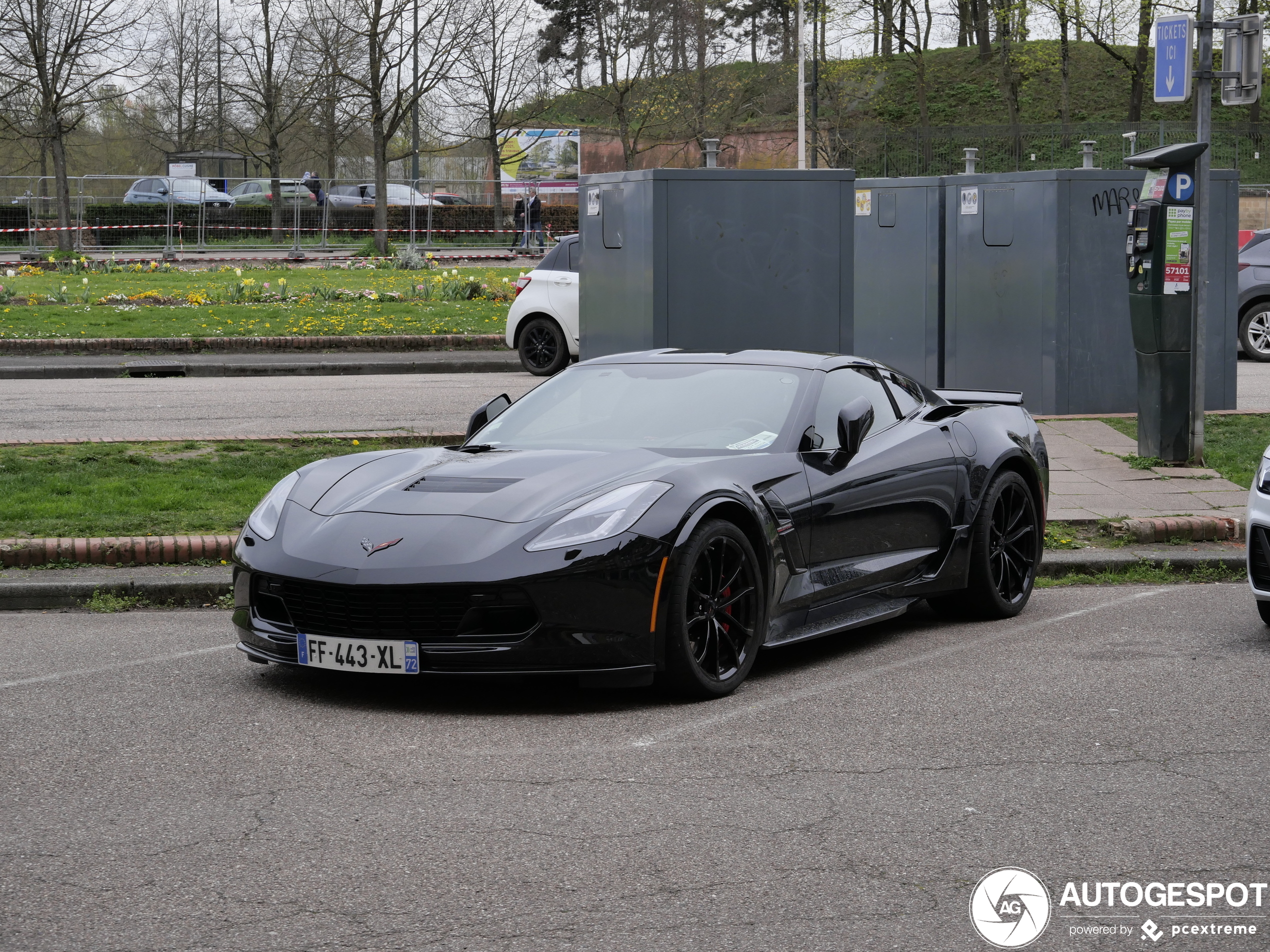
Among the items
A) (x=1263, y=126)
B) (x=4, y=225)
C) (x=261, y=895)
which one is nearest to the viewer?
(x=261, y=895)

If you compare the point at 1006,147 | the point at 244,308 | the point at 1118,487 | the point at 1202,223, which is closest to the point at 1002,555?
the point at 1118,487

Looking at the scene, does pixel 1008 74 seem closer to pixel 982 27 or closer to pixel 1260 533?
pixel 982 27

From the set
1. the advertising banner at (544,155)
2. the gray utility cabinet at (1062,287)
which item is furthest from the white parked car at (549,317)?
the advertising banner at (544,155)

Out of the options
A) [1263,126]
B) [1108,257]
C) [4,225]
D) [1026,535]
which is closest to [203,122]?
[4,225]

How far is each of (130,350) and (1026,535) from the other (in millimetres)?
14651

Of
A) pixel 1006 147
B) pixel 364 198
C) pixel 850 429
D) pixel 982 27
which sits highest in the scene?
pixel 982 27

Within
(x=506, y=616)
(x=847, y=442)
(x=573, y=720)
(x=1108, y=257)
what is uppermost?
(x=1108, y=257)

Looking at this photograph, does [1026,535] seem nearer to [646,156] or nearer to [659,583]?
[659,583]

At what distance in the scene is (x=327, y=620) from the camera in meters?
5.49

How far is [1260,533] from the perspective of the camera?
21.5 ft

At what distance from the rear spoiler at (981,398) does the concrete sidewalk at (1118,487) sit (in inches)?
62.9

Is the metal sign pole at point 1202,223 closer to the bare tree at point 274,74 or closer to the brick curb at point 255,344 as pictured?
the brick curb at point 255,344

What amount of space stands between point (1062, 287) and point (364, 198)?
33377mm

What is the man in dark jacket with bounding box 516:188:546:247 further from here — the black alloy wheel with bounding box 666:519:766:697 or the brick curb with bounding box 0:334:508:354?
the black alloy wheel with bounding box 666:519:766:697
